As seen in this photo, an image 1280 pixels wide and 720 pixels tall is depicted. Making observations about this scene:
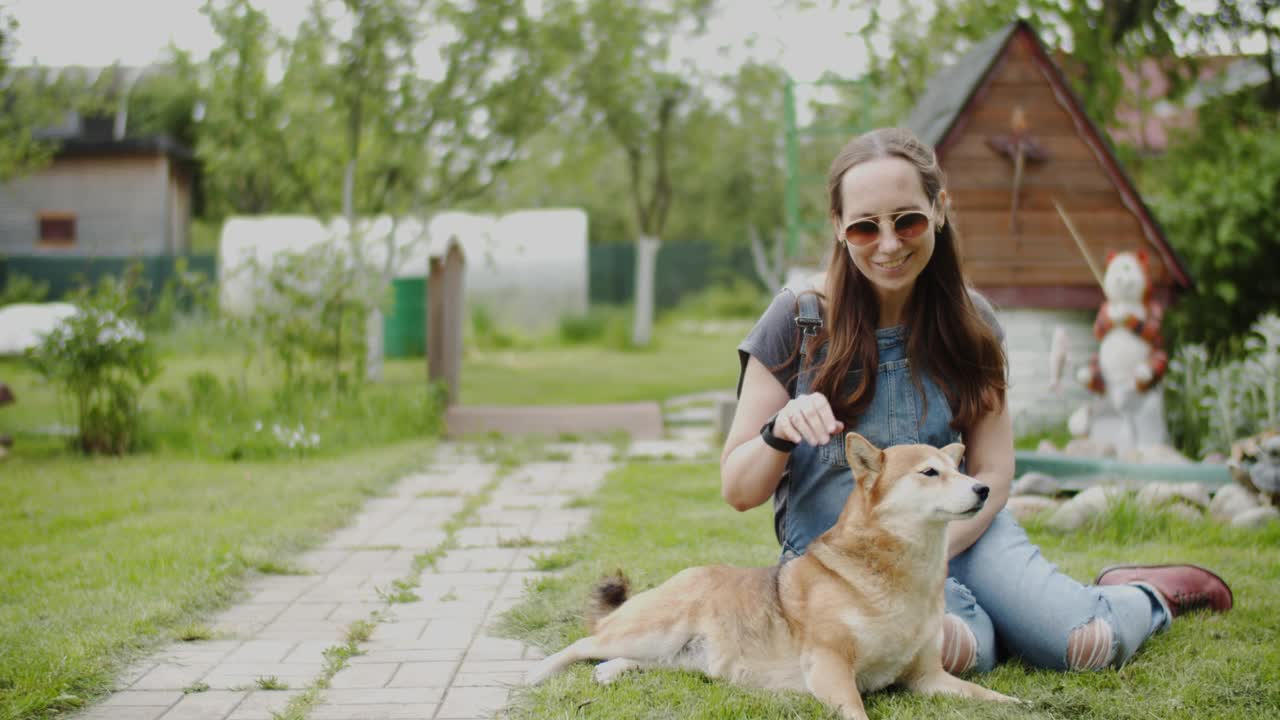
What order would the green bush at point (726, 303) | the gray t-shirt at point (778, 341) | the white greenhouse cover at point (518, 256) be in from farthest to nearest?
the green bush at point (726, 303)
the white greenhouse cover at point (518, 256)
the gray t-shirt at point (778, 341)

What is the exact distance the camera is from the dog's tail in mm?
3711

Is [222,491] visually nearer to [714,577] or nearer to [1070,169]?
[714,577]

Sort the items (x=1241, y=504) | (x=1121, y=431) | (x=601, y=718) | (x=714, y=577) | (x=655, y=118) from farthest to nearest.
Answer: (x=655, y=118)
(x=1121, y=431)
(x=1241, y=504)
(x=714, y=577)
(x=601, y=718)

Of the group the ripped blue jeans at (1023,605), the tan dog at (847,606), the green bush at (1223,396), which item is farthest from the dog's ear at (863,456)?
the green bush at (1223,396)

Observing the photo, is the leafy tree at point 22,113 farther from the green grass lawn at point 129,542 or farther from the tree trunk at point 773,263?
the tree trunk at point 773,263

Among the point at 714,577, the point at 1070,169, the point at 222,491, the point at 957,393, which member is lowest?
the point at 222,491

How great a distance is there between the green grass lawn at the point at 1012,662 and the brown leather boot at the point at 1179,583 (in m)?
0.06

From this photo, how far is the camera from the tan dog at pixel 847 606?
3.03m

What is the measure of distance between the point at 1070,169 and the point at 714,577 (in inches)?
249

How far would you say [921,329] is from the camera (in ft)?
11.6

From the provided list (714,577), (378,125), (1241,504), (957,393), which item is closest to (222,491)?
(714,577)

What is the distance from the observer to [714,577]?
3430 millimetres

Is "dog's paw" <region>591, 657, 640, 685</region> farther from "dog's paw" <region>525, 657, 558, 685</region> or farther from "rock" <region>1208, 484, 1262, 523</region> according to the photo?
"rock" <region>1208, 484, 1262, 523</region>

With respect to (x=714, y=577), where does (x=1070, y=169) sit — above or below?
above
